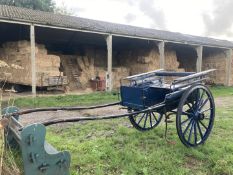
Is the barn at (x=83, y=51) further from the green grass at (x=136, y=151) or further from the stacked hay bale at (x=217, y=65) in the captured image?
the green grass at (x=136, y=151)

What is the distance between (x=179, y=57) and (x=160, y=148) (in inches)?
757

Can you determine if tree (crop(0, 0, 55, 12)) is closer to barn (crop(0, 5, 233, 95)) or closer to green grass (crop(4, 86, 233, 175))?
barn (crop(0, 5, 233, 95))

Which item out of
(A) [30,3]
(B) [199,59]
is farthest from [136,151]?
(A) [30,3]

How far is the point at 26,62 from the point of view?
1250 cm

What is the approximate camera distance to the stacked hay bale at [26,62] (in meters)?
12.6

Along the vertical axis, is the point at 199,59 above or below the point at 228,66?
above

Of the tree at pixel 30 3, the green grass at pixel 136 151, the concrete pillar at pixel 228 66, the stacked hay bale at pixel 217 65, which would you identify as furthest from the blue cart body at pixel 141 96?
the tree at pixel 30 3

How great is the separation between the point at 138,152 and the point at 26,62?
9573 mm

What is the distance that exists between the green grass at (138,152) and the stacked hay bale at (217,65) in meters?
16.0

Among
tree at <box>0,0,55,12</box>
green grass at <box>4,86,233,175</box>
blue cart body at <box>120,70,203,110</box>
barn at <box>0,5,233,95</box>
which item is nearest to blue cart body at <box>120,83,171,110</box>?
blue cart body at <box>120,70,203,110</box>

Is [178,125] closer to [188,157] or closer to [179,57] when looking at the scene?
[188,157]

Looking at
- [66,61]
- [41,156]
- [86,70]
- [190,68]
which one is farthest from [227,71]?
[41,156]

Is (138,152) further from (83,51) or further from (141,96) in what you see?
(83,51)

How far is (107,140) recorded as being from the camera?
496cm
